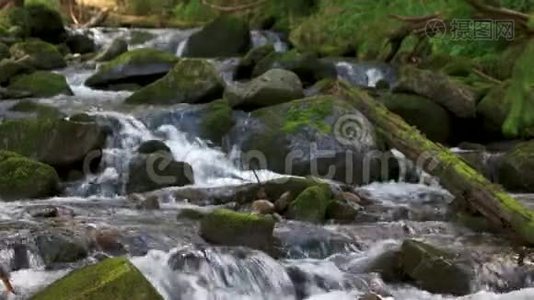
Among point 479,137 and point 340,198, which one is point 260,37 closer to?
point 479,137

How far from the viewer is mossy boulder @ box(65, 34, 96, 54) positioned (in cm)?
2031

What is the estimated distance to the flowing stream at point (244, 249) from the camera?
6.77 meters

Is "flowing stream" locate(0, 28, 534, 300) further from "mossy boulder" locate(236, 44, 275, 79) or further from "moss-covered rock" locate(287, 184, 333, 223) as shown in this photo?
"mossy boulder" locate(236, 44, 275, 79)

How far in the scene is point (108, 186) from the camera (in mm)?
10102

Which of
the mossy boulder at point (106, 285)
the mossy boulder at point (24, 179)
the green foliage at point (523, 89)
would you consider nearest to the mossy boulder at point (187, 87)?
the mossy boulder at point (24, 179)

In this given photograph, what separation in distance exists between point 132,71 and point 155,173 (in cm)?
581

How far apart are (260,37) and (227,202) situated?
11.7 meters

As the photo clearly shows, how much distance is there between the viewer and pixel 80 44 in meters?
20.5

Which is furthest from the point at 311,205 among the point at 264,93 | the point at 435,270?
the point at 264,93

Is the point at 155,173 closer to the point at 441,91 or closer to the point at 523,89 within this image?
the point at 441,91

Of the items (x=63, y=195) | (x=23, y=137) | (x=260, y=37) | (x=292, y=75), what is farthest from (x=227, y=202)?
(x=260, y=37)

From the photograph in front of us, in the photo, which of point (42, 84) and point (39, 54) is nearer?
point (42, 84)

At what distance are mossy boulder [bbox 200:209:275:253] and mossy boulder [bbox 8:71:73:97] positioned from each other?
7.57 meters

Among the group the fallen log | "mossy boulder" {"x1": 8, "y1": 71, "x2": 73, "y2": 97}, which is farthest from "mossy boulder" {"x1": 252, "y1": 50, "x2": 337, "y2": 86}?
the fallen log
